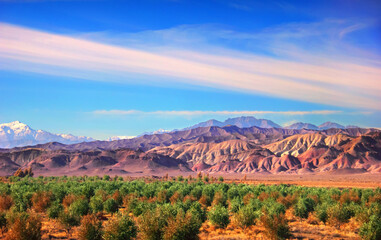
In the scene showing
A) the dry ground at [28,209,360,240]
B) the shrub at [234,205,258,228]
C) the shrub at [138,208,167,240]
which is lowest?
the dry ground at [28,209,360,240]

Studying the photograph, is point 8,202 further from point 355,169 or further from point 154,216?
point 355,169

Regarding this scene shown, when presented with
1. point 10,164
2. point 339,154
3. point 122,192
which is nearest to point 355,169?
point 339,154

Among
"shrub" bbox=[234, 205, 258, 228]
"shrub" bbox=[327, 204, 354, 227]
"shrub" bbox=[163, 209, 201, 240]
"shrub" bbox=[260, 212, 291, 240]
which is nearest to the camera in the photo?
"shrub" bbox=[163, 209, 201, 240]

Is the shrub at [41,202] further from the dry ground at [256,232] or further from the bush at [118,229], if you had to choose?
the bush at [118,229]

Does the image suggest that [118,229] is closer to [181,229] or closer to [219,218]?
[181,229]

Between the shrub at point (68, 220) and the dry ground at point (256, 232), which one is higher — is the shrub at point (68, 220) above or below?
above

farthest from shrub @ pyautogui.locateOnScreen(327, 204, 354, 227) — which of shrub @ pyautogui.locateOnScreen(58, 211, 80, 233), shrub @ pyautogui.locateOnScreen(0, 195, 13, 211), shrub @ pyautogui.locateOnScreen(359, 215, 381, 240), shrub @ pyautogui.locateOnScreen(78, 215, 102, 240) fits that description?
shrub @ pyautogui.locateOnScreen(0, 195, 13, 211)

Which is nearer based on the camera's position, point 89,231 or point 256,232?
point 89,231

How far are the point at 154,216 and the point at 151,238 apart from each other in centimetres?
141

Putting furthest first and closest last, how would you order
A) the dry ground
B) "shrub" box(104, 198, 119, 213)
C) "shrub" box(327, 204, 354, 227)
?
"shrub" box(104, 198, 119, 213) < "shrub" box(327, 204, 354, 227) < the dry ground

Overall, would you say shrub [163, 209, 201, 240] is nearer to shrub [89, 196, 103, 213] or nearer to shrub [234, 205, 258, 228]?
shrub [234, 205, 258, 228]

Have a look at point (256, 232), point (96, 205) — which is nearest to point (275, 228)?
point (256, 232)

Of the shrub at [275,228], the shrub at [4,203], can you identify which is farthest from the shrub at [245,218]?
the shrub at [4,203]

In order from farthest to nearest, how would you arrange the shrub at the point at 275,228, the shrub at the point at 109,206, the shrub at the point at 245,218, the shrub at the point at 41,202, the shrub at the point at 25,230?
1. the shrub at the point at 41,202
2. the shrub at the point at 109,206
3. the shrub at the point at 245,218
4. the shrub at the point at 275,228
5. the shrub at the point at 25,230
